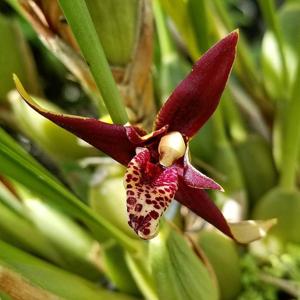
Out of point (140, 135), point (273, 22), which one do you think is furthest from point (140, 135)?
point (273, 22)

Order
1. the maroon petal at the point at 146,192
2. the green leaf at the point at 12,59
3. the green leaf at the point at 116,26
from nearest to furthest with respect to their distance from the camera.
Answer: the maroon petal at the point at 146,192
the green leaf at the point at 116,26
the green leaf at the point at 12,59

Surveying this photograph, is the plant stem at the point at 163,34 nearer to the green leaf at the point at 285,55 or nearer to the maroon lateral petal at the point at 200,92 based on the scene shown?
the green leaf at the point at 285,55

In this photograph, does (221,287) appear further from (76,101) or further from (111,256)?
(76,101)

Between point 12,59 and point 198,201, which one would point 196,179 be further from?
point 12,59

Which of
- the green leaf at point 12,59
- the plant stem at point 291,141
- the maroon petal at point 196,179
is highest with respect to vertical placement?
the green leaf at point 12,59

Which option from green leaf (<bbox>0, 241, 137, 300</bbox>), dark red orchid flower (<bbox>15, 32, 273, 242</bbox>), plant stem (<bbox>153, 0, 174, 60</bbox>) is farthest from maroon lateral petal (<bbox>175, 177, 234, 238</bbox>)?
plant stem (<bbox>153, 0, 174, 60</bbox>)

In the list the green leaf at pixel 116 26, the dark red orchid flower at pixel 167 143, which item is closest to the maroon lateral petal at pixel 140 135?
the dark red orchid flower at pixel 167 143

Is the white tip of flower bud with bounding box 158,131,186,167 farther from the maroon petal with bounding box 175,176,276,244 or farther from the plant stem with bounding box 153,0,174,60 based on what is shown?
the plant stem with bounding box 153,0,174,60
